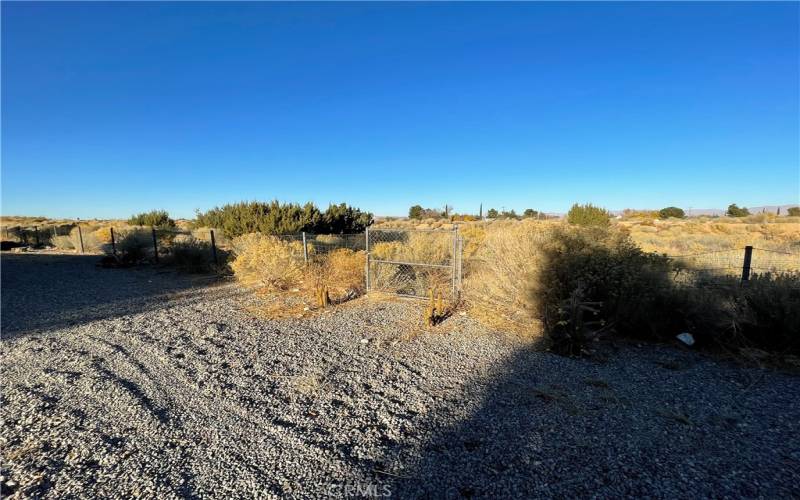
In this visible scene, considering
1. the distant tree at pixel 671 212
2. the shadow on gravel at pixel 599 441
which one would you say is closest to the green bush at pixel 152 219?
the shadow on gravel at pixel 599 441

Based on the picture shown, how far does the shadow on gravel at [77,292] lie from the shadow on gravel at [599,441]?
A: 738 centimetres

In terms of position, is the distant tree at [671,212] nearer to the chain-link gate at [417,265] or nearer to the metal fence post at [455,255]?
the chain-link gate at [417,265]

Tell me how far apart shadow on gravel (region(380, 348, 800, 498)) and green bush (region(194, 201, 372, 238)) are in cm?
1254

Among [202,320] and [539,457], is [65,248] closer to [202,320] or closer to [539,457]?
[202,320]

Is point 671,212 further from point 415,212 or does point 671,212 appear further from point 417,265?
point 417,265

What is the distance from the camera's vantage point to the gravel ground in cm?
256

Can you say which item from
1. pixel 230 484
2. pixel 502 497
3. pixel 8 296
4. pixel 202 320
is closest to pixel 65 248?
pixel 8 296

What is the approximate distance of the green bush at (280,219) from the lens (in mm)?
14820

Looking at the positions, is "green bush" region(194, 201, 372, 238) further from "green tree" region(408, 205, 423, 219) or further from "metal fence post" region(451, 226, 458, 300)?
"green tree" region(408, 205, 423, 219)

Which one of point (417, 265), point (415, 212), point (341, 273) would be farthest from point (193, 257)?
point (415, 212)

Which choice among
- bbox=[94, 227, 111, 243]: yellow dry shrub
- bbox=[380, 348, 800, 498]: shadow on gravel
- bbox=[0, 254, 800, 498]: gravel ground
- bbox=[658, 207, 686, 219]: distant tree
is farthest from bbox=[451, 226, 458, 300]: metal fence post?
bbox=[658, 207, 686, 219]: distant tree

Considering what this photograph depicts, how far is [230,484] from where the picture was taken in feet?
8.31

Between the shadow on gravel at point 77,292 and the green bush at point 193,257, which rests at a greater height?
the green bush at point 193,257

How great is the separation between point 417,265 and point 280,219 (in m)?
8.81
